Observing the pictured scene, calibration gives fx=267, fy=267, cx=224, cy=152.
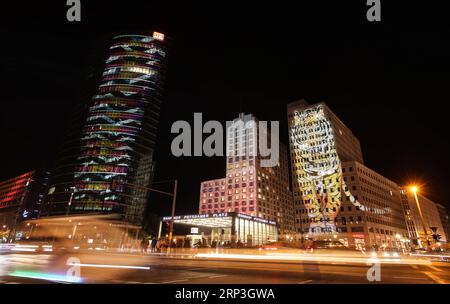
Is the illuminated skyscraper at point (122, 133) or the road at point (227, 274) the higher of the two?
the illuminated skyscraper at point (122, 133)

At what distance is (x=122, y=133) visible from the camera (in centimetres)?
10631

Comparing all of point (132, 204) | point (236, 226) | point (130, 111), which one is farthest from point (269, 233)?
point (130, 111)

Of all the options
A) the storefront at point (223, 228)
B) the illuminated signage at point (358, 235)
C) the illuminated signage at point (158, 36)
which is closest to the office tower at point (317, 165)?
the illuminated signage at point (358, 235)

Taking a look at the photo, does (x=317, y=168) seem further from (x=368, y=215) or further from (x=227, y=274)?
(x=227, y=274)

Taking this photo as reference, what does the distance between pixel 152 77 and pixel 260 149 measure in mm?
57113

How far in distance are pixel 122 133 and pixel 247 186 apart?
179ft

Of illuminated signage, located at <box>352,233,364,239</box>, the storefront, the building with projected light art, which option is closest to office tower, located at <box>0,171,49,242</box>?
the storefront

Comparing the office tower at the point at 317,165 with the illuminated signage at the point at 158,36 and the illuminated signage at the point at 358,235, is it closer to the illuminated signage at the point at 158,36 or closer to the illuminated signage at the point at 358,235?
the illuminated signage at the point at 358,235

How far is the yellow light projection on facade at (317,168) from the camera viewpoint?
298ft

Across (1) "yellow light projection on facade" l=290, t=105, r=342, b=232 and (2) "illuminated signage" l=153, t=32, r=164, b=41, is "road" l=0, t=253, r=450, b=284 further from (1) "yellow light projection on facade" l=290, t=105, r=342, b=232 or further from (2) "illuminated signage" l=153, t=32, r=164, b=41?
(2) "illuminated signage" l=153, t=32, r=164, b=41

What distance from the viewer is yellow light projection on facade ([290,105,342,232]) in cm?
9075

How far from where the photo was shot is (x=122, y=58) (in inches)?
4651

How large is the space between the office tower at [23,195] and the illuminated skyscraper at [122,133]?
1674 inches
